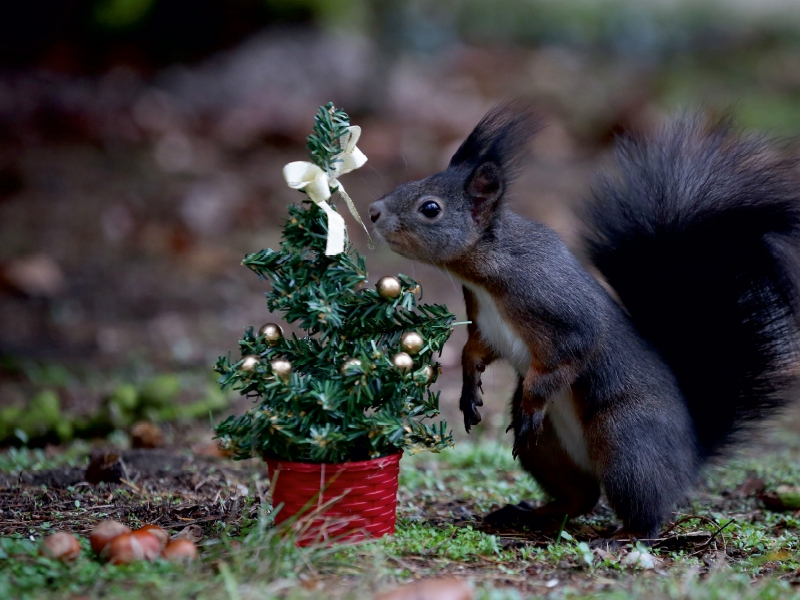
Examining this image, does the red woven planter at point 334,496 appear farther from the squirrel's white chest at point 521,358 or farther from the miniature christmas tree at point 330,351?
the squirrel's white chest at point 521,358

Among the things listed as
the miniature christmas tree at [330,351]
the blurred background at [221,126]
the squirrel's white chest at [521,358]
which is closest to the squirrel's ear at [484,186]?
the squirrel's white chest at [521,358]

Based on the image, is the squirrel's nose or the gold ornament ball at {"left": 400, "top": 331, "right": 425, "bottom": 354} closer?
the gold ornament ball at {"left": 400, "top": 331, "right": 425, "bottom": 354}

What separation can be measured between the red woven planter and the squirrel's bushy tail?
1.05 m

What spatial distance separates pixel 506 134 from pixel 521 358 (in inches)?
26.8

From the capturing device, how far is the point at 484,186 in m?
2.73

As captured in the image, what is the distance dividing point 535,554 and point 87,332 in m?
3.87

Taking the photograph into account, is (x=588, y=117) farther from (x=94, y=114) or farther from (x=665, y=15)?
(x=94, y=114)

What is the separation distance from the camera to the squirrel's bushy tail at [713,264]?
107 inches

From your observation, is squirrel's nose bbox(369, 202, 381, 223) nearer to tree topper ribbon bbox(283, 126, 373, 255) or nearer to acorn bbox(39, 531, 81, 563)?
tree topper ribbon bbox(283, 126, 373, 255)

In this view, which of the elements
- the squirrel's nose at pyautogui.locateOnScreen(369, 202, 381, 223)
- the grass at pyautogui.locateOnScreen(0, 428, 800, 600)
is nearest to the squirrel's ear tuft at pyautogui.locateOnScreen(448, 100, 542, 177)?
the squirrel's nose at pyautogui.locateOnScreen(369, 202, 381, 223)

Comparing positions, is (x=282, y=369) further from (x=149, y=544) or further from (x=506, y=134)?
(x=506, y=134)

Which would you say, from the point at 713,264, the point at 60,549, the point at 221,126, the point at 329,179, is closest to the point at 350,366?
the point at 329,179

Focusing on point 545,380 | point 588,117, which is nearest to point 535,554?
point 545,380

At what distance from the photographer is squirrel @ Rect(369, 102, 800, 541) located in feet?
8.67
